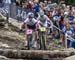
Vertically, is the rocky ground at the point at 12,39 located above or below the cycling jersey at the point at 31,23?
below

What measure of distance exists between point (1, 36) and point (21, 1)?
528cm

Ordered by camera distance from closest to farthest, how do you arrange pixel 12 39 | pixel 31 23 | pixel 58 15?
1. pixel 31 23
2. pixel 12 39
3. pixel 58 15

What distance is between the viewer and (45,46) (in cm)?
1362

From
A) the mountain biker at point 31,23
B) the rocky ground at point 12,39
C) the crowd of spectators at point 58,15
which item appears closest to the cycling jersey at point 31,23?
the mountain biker at point 31,23

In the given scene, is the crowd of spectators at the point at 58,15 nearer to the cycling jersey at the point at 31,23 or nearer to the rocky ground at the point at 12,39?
the rocky ground at the point at 12,39

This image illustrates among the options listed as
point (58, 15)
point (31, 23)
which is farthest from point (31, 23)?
point (58, 15)

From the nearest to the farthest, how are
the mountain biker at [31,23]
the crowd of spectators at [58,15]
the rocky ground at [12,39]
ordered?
the mountain biker at [31,23] → the rocky ground at [12,39] → the crowd of spectators at [58,15]

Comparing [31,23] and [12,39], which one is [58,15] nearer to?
[12,39]

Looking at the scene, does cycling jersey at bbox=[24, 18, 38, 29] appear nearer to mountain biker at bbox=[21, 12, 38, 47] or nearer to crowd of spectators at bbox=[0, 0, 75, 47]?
mountain biker at bbox=[21, 12, 38, 47]

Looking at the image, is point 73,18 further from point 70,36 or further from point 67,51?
point 67,51

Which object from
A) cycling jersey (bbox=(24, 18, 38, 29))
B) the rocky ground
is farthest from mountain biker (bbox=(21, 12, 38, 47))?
the rocky ground

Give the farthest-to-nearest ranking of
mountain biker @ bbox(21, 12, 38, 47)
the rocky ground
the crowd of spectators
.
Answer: the crowd of spectators < the rocky ground < mountain biker @ bbox(21, 12, 38, 47)

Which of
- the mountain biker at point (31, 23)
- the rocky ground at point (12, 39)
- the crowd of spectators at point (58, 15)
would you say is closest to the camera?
the mountain biker at point (31, 23)

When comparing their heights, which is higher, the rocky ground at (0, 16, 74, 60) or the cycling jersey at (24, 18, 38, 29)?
the cycling jersey at (24, 18, 38, 29)
